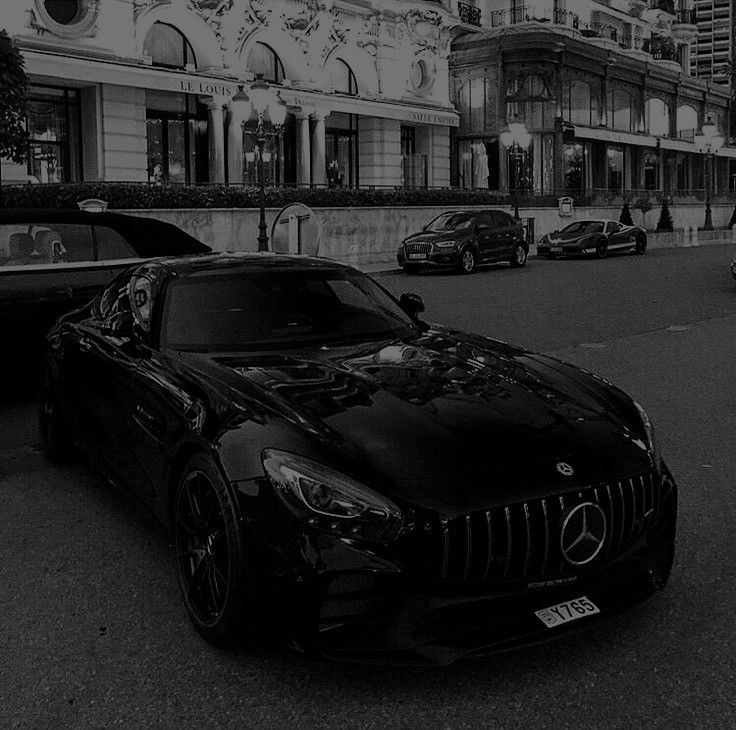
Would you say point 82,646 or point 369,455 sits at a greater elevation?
point 369,455

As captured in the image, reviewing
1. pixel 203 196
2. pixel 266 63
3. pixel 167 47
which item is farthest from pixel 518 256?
pixel 167 47

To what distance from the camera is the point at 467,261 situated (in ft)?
82.8

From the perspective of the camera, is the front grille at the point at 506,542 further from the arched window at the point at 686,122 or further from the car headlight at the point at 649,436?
the arched window at the point at 686,122

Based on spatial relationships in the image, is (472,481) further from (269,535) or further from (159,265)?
(159,265)

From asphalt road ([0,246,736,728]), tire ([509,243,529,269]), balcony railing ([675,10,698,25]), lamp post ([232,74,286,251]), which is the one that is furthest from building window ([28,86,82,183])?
balcony railing ([675,10,698,25])

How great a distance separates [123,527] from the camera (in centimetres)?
501

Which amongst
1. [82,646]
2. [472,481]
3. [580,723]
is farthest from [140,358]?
[580,723]

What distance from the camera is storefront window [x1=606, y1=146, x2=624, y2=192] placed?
49.8 meters

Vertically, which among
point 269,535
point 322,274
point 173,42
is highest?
point 173,42

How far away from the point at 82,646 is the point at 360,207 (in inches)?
1044

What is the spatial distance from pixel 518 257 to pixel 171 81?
37.5 ft

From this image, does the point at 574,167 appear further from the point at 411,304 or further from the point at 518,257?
the point at 411,304

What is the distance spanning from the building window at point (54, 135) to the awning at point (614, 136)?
956 inches

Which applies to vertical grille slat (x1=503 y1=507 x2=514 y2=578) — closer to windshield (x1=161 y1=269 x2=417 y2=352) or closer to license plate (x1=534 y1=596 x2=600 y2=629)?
license plate (x1=534 y1=596 x2=600 y2=629)
